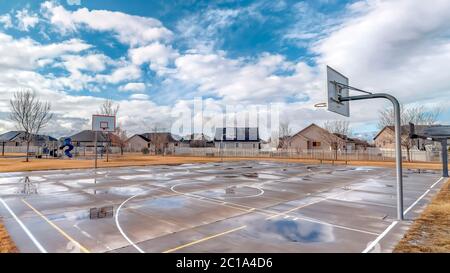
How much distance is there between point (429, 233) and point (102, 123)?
36.9 m

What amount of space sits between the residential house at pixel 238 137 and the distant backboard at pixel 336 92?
61.4 meters

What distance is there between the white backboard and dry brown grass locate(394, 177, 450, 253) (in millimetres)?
35528

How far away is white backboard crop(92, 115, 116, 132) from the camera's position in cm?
3469

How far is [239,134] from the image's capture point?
74.9m

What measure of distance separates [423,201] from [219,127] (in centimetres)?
6421

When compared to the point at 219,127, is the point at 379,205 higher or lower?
lower

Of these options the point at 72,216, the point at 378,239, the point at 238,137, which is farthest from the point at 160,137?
the point at 378,239

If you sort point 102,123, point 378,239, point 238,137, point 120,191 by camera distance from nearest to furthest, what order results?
point 378,239, point 120,191, point 102,123, point 238,137

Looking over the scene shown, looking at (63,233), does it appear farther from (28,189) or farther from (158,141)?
(158,141)

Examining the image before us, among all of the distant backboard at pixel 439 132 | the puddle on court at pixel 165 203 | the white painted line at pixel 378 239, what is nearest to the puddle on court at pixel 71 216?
the puddle on court at pixel 165 203

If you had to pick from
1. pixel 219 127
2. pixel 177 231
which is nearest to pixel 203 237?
pixel 177 231

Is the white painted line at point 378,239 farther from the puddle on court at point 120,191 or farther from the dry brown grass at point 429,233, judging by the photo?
the puddle on court at point 120,191
